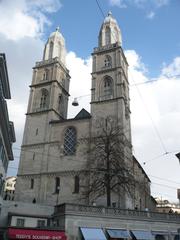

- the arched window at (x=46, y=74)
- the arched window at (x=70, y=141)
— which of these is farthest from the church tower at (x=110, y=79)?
the arched window at (x=46, y=74)

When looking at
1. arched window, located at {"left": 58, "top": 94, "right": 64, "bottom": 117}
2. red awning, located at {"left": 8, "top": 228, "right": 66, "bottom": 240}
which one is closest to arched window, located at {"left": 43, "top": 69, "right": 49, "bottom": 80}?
arched window, located at {"left": 58, "top": 94, "right": 64, "bottom": 117}

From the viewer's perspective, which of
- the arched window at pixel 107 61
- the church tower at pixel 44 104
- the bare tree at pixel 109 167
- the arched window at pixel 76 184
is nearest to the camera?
the bare tree at pixel 109 167

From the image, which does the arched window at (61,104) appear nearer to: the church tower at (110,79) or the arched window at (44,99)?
the arched window at (44,99)

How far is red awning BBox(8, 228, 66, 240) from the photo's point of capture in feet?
60.9

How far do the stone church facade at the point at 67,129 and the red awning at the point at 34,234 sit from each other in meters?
14.9

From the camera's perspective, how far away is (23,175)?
139 ft

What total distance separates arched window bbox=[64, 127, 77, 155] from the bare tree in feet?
11.5

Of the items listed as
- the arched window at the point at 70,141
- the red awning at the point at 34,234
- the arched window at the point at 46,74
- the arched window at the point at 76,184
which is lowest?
the red awning at the point at 34,234

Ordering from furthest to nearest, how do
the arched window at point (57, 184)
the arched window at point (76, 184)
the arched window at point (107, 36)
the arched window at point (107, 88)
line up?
the arched window at point (107, 36), the arched window at point (107, 88), the arched window at point (57, 184), the arched window at point (76, 184)

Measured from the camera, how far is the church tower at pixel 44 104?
141 ft

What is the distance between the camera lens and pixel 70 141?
142 ft

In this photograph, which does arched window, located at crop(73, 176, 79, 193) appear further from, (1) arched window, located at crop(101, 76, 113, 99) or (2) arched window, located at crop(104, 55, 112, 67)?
(2) arched window, located at crop(104, 55, 112, 67)

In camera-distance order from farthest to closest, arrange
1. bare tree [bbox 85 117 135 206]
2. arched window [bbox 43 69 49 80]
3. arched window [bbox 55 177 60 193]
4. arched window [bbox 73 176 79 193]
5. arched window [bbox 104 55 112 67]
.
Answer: arched window [bbox 43 69 49 80], arched window [bbox 104 55 112 67], arched window [bbox 55 177 60 193], arched window [bbox 73 176 79 193], bare tree [bbox 85 117 135 206]

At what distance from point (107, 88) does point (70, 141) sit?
1055cm
